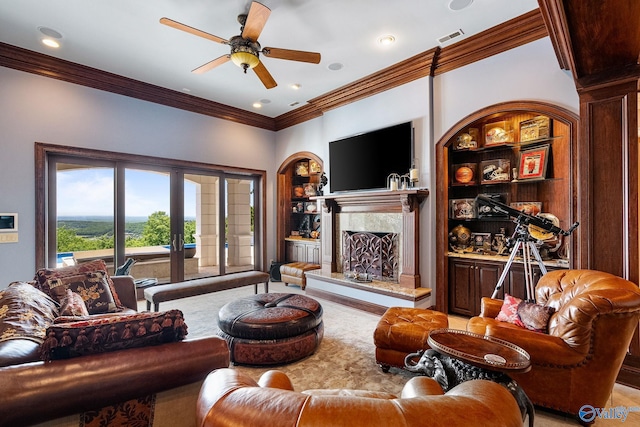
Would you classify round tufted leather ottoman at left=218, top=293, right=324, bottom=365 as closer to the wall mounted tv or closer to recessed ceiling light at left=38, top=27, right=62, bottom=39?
the wall mounted tv

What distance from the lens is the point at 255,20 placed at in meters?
2.74

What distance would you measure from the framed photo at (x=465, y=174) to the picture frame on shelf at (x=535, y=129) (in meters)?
0.68

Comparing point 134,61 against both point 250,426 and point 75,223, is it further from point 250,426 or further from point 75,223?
point 250,426

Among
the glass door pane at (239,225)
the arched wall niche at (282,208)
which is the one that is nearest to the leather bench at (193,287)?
the glass door pane at (239,225)

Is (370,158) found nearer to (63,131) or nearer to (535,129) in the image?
(535,129)

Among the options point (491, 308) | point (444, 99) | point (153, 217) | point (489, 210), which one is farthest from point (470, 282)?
point (153, 217)

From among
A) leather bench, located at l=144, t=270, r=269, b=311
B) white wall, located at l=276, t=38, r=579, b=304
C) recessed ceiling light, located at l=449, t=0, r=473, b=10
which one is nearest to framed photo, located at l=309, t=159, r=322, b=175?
white wall, located at l=276, t=38, r=579, b=304

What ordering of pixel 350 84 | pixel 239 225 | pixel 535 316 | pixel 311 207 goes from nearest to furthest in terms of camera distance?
pixel 535 316 → pixel 350 84 → pixel 239 225 → pixel 311 207

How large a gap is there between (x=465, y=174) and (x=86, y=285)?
4.74 m

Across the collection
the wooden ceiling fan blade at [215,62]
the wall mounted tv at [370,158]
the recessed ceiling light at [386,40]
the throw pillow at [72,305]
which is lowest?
the throw pillow at [72,305]

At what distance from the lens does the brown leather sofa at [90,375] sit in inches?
44.8

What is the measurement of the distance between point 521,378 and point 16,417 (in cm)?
273

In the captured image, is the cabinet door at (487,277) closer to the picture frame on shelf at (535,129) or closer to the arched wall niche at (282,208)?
the picture frame on shelf at (535,129)

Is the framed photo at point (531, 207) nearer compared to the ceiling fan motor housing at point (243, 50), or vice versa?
the ceiling fan motor housing at point (243, 50)
